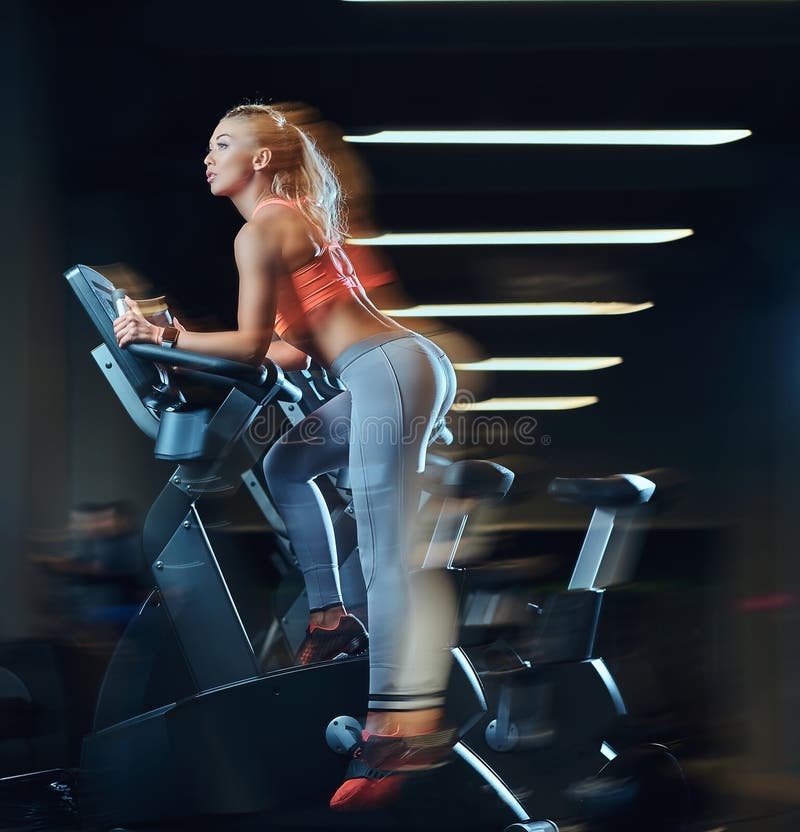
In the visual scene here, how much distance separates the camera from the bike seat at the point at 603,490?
1530 millimetres

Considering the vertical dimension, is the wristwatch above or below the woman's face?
below

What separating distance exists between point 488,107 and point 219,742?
1224mm

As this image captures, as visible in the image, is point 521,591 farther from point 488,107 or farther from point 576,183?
point 488,107

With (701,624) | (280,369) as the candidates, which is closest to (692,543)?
(701,624)

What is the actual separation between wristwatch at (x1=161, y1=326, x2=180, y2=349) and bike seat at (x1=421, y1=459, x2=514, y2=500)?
1.65ft

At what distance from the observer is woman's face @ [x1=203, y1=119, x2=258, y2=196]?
61.1 inches

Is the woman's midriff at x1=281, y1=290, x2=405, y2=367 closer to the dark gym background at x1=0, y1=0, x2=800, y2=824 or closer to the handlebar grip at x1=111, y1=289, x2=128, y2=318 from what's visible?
the dark gym background at x1=0, y1=0, x2=800, y2=824

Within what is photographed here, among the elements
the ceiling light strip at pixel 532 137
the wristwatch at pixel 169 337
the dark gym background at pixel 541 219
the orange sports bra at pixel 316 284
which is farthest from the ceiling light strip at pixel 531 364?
the wristwatch at pixel 169 337

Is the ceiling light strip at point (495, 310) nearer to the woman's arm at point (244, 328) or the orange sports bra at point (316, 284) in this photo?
the orange sports bra at point (316, 284)

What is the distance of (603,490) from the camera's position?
1.54m

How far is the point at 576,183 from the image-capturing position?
59.6 inches

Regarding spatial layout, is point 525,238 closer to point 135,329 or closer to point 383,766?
point 135,329

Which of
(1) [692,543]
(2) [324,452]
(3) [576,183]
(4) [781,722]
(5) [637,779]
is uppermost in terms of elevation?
(3) [576,183]

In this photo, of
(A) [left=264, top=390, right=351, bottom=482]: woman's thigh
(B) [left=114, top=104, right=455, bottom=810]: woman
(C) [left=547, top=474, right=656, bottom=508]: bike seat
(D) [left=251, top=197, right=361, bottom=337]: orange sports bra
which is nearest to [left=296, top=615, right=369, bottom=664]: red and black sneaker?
(B) [left=114, top=104, right=455, bottom=810]: woman
